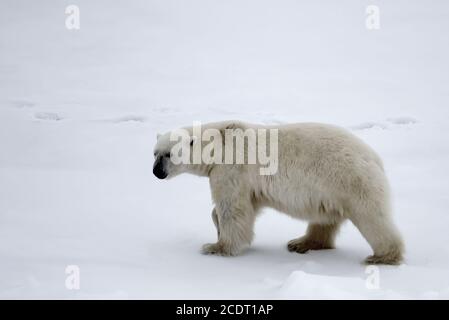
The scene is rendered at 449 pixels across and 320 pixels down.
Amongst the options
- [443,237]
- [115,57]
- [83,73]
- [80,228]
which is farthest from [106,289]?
[115,57]

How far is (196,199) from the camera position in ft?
22.6

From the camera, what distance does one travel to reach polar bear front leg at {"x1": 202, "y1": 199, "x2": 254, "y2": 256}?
503cm

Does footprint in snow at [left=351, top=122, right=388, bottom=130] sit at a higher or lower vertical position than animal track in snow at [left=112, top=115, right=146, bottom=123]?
lower

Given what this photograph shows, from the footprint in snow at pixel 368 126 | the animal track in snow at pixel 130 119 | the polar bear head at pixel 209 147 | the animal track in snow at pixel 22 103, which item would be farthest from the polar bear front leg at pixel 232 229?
the animal track in snow at pixel 22 103

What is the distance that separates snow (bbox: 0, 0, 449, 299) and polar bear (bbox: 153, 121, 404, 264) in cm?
27

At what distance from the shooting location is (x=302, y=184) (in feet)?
15.7

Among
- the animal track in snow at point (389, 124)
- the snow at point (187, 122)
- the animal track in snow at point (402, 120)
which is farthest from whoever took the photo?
the animal track in snow at point (402, 120)

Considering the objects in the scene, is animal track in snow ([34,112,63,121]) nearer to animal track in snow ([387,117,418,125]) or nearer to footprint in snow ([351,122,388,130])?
footprint in snow ([351,122,388,130])

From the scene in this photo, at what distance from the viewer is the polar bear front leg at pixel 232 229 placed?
503 centimetres

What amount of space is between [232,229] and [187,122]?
20.2 ft

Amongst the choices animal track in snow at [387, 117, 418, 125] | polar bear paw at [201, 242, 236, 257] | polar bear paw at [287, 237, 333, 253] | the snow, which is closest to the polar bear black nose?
the snow

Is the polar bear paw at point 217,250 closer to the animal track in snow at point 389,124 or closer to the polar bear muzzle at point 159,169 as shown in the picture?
the polar bear muzzle at point 159,169

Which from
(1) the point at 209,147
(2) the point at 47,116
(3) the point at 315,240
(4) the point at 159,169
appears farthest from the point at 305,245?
(2) the point at 47,116
